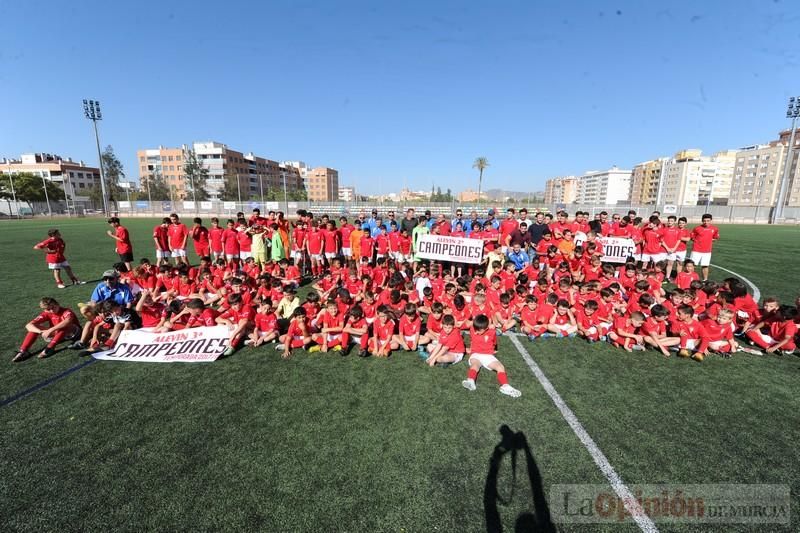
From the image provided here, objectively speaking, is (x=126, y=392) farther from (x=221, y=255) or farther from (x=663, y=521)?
(x=221, y=255)

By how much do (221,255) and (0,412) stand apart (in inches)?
337

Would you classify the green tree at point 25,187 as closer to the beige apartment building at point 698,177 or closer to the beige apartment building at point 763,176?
the beige apartment building at point 698,177

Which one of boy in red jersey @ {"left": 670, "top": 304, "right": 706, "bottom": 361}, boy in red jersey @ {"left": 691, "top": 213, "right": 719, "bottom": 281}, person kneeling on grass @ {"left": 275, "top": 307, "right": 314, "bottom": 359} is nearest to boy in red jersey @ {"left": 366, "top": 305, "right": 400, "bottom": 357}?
person kneeling on grass @ {"left": 275, "top": 307, "right": 314, "bottom": 359}

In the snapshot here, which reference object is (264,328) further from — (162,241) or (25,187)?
(25,187)

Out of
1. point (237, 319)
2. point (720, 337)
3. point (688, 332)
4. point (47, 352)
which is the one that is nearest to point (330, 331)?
point (237, 319)

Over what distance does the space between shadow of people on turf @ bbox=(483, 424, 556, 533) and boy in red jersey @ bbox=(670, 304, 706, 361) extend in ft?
14.4

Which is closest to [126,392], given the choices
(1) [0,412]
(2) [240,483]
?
(1) [0,412]

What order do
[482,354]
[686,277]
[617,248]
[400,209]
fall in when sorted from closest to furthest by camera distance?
[482,354] → [686,277] → [617,248] → [400,209]

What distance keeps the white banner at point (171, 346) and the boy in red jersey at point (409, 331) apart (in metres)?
3.25

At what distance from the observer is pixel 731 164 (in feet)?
398

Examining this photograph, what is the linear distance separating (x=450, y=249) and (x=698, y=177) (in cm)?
15405

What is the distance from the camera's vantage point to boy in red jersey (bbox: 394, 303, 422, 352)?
21.6 feet

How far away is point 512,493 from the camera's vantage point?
3.41m

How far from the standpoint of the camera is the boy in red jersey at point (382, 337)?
644 cm
